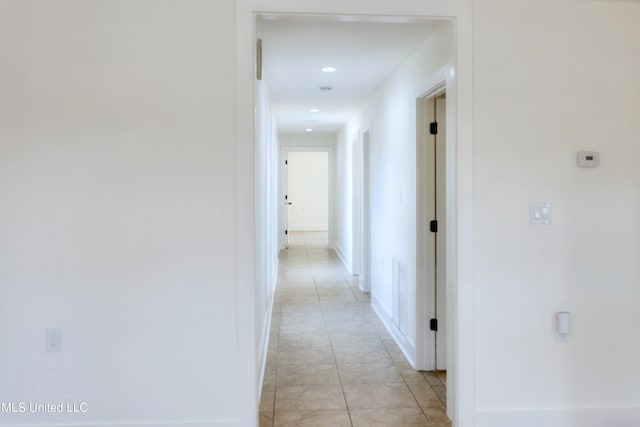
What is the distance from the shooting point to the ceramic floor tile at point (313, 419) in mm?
2664

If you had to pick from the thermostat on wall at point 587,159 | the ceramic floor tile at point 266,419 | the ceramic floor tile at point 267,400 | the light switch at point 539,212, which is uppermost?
the thermostat on wall at point 587,159

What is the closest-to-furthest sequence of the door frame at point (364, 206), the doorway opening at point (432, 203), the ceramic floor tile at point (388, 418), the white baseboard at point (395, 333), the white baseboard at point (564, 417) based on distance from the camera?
the white baseboard at point (564, 417) < the ceramic floor tile at point (388, 418) < the doorway opening at point (432, 203) < the white baseboard at point (395, 333) < the door frame at point (364, 206)

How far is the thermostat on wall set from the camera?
247 cm

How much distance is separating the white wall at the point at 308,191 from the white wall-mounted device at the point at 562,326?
35.8 ft

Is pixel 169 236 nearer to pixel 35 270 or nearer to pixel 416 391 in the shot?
pixel 35 270

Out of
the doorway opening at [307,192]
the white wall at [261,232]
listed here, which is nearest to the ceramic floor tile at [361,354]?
the white wall at [261,232]

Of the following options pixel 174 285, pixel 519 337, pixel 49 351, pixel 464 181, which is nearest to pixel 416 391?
pixel 519 337

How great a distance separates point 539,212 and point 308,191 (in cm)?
1117

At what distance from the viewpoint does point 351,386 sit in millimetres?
3170

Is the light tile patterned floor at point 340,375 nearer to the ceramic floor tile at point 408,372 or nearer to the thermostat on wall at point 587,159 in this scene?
the ceramic floor tile at point 408,372

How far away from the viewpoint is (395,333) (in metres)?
4.15

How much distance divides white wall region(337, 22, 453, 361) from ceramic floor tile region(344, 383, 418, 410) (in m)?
0.48

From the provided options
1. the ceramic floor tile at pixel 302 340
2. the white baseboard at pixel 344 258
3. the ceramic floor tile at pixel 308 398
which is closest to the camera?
the ceramic floor tile at pixel 308 398

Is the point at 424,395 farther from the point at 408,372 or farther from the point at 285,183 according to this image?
the point at 285,183
